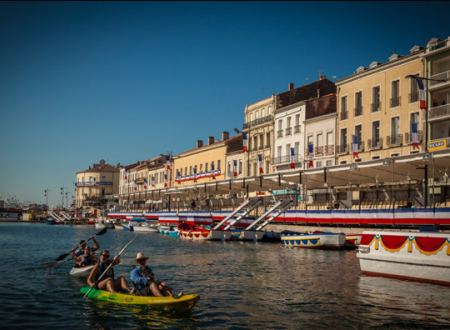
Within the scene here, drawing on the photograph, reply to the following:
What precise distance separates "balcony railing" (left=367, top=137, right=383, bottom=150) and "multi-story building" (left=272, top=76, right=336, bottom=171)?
10.6 m

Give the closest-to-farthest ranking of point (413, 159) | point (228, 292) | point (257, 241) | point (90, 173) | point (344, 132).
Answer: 1. point (228, 292)
2. point (413, 159)
3. point (257, 241)
4. point (344, 132)
5. point (90, 173)

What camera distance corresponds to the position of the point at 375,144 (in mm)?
46812

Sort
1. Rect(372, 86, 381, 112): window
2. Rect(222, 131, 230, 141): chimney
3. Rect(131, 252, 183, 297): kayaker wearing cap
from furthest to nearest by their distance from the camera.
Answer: Rect(222, 131, 230, 141): chimney, Rect(372, 86, 381, 112): window, Rect(131, 252, 183, 297): kayaker wearing cap

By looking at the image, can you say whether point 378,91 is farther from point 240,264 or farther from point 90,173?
point 90,173

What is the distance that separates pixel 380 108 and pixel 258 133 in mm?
24098

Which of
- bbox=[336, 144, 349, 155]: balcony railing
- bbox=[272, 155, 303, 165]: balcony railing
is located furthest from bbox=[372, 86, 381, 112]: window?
bbox=[272, 155, 303, 165]: balcony railing

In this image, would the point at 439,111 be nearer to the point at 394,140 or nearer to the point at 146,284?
the point at 394,140

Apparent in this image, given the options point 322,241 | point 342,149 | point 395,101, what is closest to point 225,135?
point 342,149

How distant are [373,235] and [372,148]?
93.8 feet

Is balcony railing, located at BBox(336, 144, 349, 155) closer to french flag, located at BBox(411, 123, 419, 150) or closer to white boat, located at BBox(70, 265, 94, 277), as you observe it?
french flag, located at BBox(411, 123, 419, 150)

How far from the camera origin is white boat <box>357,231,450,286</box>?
1694 centimetres

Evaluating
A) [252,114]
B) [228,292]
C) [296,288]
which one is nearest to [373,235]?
[296,288]

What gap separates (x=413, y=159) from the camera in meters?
34.7

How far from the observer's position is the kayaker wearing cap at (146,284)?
14.2 meters
